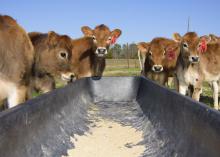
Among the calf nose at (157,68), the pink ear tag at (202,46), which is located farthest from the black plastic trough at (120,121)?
the pink ear tag at (202,46)

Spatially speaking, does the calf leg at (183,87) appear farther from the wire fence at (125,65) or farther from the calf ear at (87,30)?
the wire fence at (125,65)

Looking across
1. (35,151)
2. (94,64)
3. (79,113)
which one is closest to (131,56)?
(94,64)

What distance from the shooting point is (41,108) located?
296 cm

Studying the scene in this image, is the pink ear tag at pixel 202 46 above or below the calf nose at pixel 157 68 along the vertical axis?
above

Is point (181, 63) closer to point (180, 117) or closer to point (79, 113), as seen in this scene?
point (79, 113)

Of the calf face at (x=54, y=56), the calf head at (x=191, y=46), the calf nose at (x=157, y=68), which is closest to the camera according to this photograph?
the calf face at (x=54, y=56)

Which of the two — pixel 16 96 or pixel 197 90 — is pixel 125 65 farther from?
pixel 16 96

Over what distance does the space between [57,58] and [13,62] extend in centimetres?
270

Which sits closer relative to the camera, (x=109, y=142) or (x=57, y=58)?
(x=109, y=142)

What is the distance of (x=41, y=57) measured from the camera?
7.00m

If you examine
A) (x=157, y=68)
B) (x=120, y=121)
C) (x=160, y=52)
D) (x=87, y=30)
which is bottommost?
(x=120, y=121)

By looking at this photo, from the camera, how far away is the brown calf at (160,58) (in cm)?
925

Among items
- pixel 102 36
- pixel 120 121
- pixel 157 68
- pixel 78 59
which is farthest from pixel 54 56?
pixel 157 68

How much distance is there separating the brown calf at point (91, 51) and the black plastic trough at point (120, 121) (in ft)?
10.6
